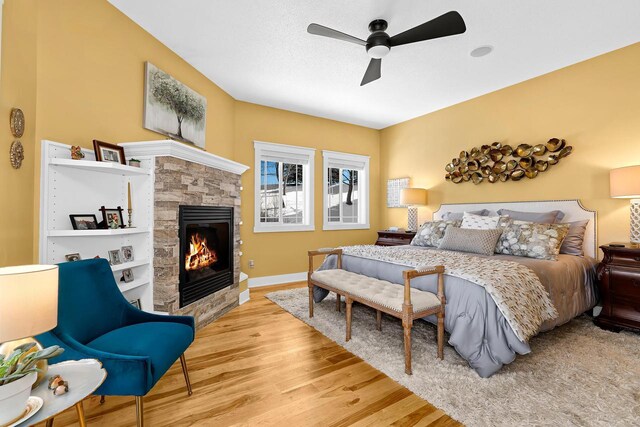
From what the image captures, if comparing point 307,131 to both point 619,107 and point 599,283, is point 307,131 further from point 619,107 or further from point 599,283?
point 599,283

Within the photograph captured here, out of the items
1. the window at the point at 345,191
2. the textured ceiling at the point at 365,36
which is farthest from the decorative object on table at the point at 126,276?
the window at the point at 345,191

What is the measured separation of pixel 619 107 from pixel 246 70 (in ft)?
13.2

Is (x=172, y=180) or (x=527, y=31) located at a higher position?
(x=527, y=31)

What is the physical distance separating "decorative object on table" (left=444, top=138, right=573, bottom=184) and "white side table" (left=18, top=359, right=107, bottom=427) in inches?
176

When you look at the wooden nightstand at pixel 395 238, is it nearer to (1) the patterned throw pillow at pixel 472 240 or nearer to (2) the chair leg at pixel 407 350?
(1) the patterned throw pillow at pixel 472 240

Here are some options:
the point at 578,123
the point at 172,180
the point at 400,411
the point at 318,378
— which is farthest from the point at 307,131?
the point at 400,411

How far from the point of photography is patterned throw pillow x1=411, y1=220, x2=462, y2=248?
12.6 ft

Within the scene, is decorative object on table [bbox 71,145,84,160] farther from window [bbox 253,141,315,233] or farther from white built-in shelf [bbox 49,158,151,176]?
window [bbox 253,141,315,233]

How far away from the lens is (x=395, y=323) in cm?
301

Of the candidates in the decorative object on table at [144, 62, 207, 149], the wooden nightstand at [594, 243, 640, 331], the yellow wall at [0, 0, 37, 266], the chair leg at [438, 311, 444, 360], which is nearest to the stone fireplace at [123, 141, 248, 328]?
the decorative object on table at [144, 62, 207, 149]

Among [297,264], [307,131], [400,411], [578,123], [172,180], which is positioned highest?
[307,131]

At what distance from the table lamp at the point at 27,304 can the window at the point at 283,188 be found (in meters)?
3.51

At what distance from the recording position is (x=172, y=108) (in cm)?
318

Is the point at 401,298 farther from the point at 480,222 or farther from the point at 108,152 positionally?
the point at 108,152
